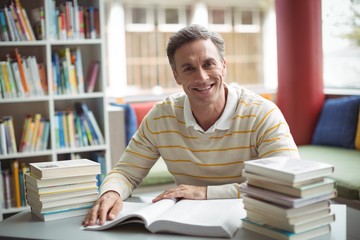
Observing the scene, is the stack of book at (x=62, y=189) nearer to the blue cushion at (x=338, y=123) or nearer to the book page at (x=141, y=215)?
the book page at (x=141, y=215)

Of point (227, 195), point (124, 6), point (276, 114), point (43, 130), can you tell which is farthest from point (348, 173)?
point (124, 6)

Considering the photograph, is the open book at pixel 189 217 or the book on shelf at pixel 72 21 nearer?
the open book at pixel 189 217

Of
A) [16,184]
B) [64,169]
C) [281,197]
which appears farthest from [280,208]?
[16,184]

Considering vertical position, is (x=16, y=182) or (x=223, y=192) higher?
(x=223, y=192)

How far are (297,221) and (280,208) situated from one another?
0.17ft

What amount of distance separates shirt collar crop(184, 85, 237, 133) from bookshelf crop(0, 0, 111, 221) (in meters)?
1.82

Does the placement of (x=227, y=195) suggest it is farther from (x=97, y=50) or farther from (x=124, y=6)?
(x=124, y=6)

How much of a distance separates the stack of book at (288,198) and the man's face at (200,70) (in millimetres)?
630

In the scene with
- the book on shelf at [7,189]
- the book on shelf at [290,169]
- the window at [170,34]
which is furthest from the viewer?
the window at [170,34]

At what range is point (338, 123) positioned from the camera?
4.17 meters

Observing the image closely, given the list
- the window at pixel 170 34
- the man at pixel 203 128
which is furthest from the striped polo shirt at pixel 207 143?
the window at pixel 170 34

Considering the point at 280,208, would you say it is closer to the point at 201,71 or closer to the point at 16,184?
the point at 201,71

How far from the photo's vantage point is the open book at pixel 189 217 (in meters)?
1.38

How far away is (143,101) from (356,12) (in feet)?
6.50
